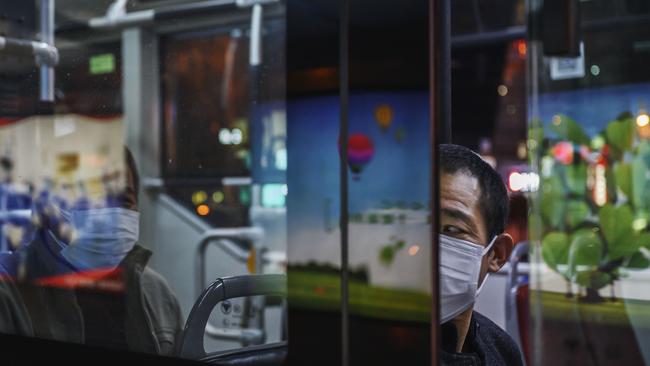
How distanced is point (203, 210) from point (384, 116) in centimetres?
108

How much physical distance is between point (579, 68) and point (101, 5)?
234cm

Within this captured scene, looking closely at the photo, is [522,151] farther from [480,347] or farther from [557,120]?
[480,347]

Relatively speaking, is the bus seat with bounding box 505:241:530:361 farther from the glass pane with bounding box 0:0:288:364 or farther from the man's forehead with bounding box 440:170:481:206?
the man's forehead with bounding box 440:170:481:206

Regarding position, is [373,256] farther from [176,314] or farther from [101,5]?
[101,5]

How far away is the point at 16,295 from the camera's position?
8.84ft

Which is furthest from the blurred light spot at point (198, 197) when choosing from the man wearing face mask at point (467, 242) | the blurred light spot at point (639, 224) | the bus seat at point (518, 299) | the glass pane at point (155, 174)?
the blurred light spot at point (639, 224)

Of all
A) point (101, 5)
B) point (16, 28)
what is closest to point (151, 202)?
point (101, 5)

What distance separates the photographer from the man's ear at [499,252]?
2070mm

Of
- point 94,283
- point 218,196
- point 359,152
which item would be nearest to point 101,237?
point 94,283

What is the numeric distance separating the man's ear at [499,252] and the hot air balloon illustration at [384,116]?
59 cm

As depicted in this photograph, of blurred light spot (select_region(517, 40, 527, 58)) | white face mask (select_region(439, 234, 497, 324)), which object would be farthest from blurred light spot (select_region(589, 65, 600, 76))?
white face mask (select_region(439, 234, 497, 324))

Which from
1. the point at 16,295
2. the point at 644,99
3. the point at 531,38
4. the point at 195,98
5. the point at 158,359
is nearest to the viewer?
the point at 158,359

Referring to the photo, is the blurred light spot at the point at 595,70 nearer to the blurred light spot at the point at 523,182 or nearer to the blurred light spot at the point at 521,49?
the blurred light spot at the point at 521,49

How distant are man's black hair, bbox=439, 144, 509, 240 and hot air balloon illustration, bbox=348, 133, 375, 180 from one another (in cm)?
39
